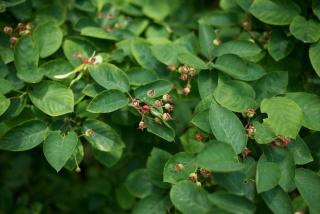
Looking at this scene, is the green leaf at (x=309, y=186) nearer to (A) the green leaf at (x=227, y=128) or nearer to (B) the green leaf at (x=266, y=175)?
(B) the green leaf at (x=266, y=175)

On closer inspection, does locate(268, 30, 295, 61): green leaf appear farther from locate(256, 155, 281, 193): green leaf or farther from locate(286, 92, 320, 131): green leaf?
locate(256, 155, 281, 193): green leaf

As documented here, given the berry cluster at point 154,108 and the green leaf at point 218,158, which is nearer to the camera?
the green leaf at point 218,158

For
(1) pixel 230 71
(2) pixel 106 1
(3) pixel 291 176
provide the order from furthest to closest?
(2) pixel 106 1, (1) pixel 230 71, (3) pixel 291 176

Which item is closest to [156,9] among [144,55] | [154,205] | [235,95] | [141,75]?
[144,55]

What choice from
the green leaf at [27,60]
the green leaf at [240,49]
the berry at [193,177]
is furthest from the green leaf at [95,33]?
the berry at [193,177]

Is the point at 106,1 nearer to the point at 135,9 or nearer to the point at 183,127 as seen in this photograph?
the point at 135,9

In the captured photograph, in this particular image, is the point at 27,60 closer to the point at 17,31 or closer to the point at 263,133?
the point at 17,31

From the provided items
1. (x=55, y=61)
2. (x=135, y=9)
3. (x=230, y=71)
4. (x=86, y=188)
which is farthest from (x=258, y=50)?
(x=86, y=188)
